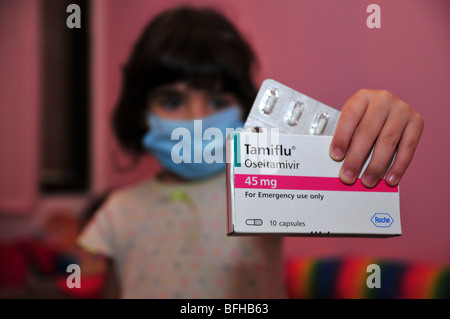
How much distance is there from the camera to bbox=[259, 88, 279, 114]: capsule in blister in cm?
42

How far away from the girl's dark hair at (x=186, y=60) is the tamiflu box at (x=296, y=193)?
1.01ft

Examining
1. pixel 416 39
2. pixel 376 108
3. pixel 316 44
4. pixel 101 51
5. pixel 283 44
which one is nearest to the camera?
pixel 376 108

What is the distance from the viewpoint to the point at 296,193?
1.33 ft

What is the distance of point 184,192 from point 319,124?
46 centimetres

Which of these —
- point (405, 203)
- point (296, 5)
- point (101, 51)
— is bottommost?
point (405, 203)

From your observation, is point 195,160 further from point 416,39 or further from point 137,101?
point 416,39

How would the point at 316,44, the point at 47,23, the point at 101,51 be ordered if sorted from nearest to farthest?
the point at 316,44 → the point at 47,23 → the point at 101,51

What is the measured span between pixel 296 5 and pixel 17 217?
1.16 m

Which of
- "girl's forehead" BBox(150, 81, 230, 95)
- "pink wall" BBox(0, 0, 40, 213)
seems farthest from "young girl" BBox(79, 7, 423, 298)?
"pink wall" BBox(0, 0, 40, 213)

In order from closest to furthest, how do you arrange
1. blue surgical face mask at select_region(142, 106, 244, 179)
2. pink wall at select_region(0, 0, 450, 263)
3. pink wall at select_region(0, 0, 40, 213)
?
pink wall at select_region(0, 0, 450, 263) → blue surgical face mask at select_region(142, 106, 244, 179) → pink wall at select_region(0, 0, 40, 213)

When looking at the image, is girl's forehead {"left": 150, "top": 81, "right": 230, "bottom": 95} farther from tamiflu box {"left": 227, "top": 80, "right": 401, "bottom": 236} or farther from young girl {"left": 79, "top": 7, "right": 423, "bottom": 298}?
tamiflu box {"left": 227, "top": 80, "right": 401, "bottom": 236}

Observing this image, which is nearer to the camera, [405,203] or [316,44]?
[405,203]

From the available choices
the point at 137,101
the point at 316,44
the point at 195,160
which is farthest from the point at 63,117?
the point at 316,44

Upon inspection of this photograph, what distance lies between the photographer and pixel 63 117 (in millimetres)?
1589
